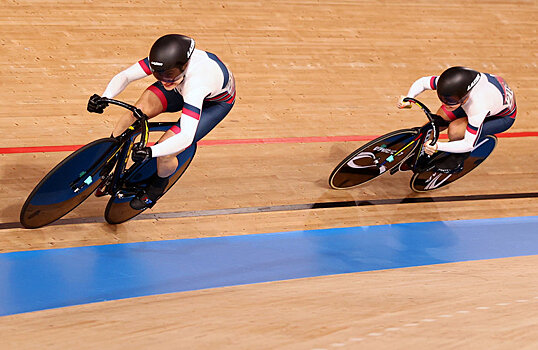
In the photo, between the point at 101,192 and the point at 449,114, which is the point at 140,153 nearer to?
the point at 101,192

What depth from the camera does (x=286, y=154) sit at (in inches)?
187

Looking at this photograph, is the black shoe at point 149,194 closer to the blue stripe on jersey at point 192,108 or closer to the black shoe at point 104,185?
the black shoe at point 104,185

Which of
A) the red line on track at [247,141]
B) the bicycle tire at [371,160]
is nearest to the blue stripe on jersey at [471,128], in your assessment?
the bicycle tire at [371,160]

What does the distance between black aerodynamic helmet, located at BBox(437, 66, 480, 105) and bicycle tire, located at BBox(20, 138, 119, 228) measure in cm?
178

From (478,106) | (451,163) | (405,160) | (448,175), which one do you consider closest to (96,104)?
(405,160)

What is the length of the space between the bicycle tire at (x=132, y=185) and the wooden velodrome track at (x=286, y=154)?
0.09 m

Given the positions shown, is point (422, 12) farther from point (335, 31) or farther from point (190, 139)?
point (190, 139)

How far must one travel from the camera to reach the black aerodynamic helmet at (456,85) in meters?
3.71

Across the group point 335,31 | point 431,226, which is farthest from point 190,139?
point 335,31

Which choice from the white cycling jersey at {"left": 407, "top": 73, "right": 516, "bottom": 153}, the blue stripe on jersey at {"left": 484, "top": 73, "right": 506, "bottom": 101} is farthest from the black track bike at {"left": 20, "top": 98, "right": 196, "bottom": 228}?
the blue stripe on jersey at {"left": 484, "top": 73, "right": 506, "bottom": 101}

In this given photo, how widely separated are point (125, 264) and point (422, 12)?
4592mm

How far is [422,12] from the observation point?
688 centimetres

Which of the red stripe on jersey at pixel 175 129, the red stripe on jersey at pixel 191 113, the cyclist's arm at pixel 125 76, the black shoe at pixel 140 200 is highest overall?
the cyclist's arm at pixel 125 76

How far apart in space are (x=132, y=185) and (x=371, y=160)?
153 cm
